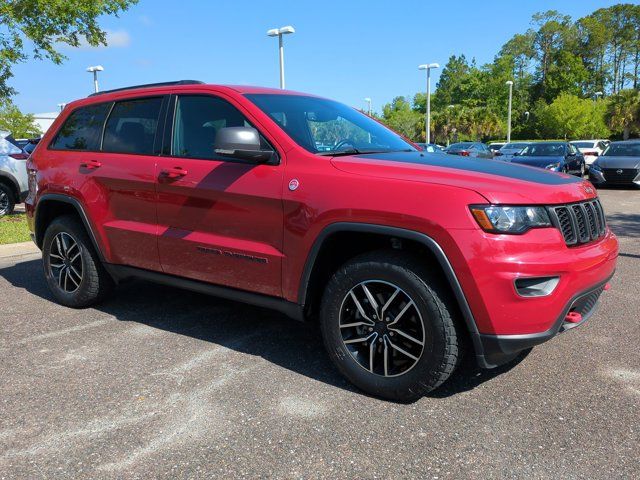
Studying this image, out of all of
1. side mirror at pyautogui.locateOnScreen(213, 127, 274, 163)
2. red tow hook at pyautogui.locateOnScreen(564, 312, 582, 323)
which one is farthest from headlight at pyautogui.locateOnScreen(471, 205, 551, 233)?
side mirror at pyautogui.locateOnScreen(213, 127, 274, 163)

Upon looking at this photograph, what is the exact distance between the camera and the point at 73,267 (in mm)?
4773

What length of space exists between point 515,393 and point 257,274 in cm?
169

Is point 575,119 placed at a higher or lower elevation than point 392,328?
higher

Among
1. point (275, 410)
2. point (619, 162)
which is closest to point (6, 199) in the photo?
point (275, 410)

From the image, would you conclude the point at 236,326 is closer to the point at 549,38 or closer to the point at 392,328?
the point at 392,328

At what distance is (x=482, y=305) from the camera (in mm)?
2709

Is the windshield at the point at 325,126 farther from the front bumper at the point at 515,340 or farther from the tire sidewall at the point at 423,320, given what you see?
the front bumper at the point at 515,340

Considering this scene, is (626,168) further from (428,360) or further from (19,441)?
(19,441)

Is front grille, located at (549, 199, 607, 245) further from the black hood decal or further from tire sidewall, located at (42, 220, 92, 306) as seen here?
tire sidewall, located at (42, 220, 92, 306)

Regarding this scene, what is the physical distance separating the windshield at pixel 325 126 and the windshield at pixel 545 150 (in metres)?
14.5

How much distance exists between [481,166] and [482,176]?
33 centimetres

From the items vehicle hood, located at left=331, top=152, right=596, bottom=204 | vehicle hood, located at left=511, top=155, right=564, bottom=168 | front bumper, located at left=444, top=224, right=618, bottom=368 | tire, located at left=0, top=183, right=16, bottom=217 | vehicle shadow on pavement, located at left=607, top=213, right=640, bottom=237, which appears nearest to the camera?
front bumper, located at left=444, top=224, right=618, bottom=368

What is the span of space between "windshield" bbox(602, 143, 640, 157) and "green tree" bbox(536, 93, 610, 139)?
1706 inches

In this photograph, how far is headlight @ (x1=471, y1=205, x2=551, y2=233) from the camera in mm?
2672
